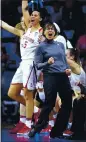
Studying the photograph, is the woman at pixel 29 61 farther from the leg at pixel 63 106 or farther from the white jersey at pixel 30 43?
the leg at pixel 63 106

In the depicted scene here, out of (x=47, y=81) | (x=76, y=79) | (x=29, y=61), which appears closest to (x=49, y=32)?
(x=29, y=61)

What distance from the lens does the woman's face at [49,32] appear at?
7020 mm

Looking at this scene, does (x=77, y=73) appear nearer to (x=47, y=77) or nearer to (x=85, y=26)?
(x=47, y=77)

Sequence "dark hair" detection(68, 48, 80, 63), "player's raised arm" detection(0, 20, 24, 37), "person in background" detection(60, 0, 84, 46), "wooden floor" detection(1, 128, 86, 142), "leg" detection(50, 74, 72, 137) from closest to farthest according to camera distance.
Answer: "wooden floor" detection(1, 128, 86, 142), "leg" detection(50, 74, 72, 137), "dark hair" detection(68, 48, 80, 63), "player's raised arm" detection(0, 20, 24, 37), "person in background" detection(60, 0, 84, 46)

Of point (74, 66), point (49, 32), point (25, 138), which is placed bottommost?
point (25, 138)

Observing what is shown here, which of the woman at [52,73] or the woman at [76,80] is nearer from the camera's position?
the woman at [52,73]

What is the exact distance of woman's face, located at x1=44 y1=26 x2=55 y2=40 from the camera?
23.0ft

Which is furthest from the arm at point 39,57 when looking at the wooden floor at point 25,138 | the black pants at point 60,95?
the wooden floor at point 25,138

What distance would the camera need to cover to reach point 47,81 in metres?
6.91

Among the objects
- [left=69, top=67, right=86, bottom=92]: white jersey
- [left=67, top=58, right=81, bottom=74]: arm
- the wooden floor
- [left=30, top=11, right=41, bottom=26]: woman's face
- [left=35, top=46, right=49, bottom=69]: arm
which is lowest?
the wooden floor

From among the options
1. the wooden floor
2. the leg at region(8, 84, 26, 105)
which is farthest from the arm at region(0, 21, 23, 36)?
the wooden floor

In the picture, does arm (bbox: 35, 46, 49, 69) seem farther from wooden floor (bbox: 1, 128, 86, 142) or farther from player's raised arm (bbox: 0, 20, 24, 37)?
wooden floor (bbox: 1, 128, 86, 142)

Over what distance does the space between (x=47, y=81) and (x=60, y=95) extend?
256 mm

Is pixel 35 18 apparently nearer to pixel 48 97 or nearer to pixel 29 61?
pixel 29 61
